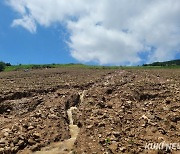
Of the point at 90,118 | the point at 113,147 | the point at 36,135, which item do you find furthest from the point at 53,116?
the point at 113,147

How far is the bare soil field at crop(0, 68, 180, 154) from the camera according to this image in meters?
20.2

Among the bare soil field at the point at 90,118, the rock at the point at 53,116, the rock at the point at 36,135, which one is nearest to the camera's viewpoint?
the bare soil field at the point at 90,118

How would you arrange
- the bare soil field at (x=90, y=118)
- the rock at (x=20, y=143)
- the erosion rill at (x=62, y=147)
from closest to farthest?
the bare soil field at (x=90, y=118) → the erosion rill at (x=62, y=147) → the rock at (x=20, y=143)

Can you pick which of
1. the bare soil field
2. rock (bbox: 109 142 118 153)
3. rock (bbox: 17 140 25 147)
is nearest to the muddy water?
the bare soil field

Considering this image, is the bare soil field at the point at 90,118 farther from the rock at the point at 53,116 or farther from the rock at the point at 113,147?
the rock at the point at 53,116

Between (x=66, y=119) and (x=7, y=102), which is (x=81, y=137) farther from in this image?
(x=7, y=102)

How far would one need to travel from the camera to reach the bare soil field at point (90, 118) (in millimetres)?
20172

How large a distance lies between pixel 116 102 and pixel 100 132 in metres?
6.29

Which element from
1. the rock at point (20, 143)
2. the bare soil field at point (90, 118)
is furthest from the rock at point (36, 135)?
the rock at point (20, 143)

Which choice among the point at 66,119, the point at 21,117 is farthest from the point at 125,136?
the point at 21,117

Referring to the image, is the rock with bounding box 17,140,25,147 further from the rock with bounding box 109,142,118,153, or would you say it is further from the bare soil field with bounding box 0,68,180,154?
the rock with bounding box 109,142,118,153

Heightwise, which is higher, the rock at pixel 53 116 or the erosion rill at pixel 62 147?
the rock at pixel 53 116

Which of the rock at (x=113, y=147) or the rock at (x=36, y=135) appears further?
the rock at (x=36, y=135)

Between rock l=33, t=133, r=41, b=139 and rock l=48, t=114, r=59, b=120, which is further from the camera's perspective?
rock l=48, t=114, r=59, b=120
